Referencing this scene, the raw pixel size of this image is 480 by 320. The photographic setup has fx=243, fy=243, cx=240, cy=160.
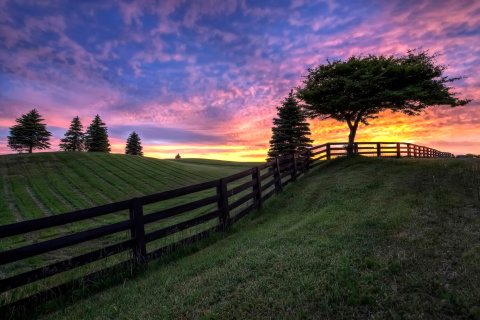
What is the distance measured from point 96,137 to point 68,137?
264 inches

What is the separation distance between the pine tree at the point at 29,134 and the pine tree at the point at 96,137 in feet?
23.5

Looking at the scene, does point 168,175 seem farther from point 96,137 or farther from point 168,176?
point 96,137

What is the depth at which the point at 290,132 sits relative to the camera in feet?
92.2

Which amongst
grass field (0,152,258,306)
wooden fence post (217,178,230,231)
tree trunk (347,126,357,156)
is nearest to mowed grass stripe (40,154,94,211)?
grass field (0,152,258,306)

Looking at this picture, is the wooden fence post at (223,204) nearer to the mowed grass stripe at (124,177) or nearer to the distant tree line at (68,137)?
the mowed grass stripe at (124,177)

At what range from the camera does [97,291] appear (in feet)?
15.9

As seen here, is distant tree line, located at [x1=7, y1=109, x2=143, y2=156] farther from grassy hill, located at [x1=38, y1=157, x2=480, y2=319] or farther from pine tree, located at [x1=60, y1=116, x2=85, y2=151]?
grassy hill, located at [x1=38, y1=157, x2=480, y2=319]

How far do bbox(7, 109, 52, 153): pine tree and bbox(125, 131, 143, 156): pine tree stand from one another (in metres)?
16.0

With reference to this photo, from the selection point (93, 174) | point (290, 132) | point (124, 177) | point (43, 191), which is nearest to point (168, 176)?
point (124, 177)

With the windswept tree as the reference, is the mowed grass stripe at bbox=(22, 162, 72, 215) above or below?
below

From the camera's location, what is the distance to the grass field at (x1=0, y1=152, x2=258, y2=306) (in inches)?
441

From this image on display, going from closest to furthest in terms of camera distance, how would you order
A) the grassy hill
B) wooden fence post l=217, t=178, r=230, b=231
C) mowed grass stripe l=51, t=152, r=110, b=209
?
the grassy hill < wooden fence post l=217, t=178, r=230, b=231 < mowed grass stripe l=51, t=152, r=110, b=209

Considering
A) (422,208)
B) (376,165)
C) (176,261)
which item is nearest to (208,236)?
(176,261)

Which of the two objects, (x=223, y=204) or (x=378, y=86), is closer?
(x=223, y=204)
